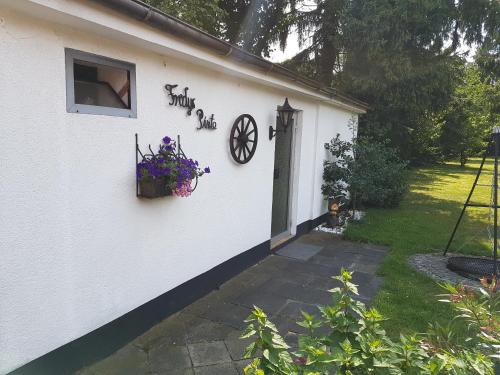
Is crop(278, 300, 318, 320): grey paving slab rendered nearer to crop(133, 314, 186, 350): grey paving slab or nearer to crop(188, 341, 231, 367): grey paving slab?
crop(188, 341, 231, 367): grey paving slab

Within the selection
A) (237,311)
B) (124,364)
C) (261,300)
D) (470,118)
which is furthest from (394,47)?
(470,118)

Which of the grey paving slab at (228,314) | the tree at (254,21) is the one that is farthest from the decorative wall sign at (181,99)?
the tree at (254,21)

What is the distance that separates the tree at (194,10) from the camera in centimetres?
1184

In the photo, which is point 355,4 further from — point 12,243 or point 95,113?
point 12,243

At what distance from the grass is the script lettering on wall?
2785 mm

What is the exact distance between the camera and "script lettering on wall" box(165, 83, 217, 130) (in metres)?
3.55

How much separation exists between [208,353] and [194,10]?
37.5 feet

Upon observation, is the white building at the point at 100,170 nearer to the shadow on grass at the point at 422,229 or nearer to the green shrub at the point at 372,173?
the shadow on grass at the point at 422,229

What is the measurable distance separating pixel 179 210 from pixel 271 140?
7.73ft

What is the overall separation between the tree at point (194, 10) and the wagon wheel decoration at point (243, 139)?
8.02 meters

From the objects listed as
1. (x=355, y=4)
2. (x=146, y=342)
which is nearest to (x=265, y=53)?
(x=355, y=4)

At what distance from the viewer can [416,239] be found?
7.18 metres

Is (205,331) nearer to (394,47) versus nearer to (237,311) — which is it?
(237,311)

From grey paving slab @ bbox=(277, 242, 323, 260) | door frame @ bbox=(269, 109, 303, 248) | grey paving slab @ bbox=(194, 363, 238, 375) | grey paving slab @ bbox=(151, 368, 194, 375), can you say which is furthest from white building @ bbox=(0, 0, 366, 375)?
door frame @ bbox=(269, 109, 303, 248)
